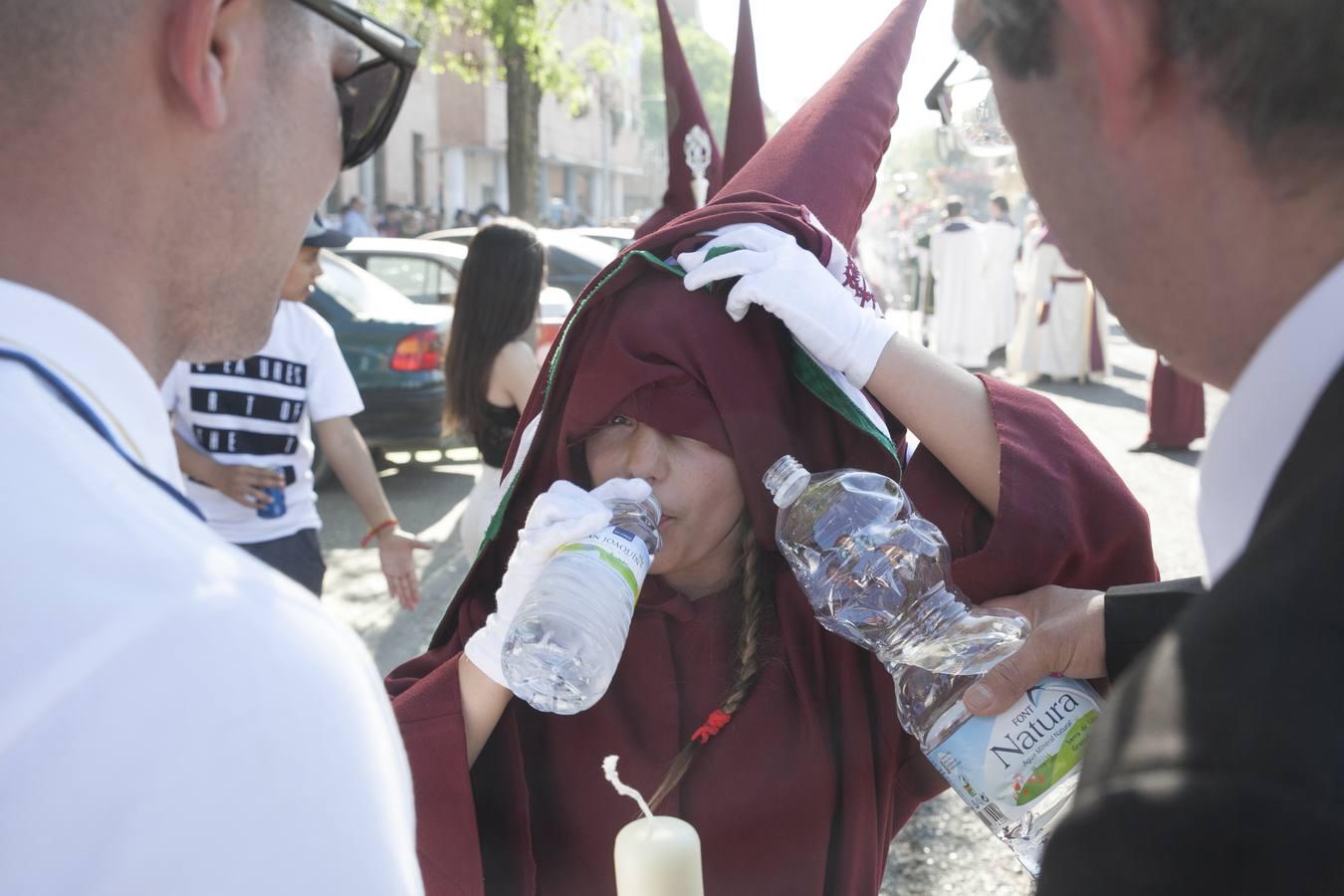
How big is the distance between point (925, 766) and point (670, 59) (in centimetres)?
256

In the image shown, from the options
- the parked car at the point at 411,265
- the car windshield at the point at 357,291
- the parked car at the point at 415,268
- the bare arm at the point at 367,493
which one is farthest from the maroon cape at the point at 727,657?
the parked car at the point at 415,268

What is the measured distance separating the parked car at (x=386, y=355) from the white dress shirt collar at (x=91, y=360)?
24.2 feet

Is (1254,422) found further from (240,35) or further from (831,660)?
(831,660)

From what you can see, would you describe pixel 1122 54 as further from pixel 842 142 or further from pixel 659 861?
pixel 842 142

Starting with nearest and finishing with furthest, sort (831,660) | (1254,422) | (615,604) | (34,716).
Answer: (34,716), (1254,422), (615,604), (831,660)

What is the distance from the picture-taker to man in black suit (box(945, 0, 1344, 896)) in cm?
63

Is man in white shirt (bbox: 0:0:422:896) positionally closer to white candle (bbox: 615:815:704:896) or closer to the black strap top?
white candle (bbox: 615:815:704:896)

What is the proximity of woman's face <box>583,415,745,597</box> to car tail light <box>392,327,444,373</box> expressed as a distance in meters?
6.41

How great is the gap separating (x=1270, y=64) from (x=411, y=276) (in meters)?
9.50

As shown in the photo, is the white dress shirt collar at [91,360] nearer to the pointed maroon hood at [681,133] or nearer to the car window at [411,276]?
the pointed maroon hood at [681,133]

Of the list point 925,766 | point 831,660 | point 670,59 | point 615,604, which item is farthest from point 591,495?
point 670,59

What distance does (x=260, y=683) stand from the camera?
2.33 feet

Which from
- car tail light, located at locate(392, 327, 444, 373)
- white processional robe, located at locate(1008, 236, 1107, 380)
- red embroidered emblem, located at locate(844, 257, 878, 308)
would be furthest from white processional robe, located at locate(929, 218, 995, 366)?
red embroidered emblem, located at locate(844, 257, 878, 308)

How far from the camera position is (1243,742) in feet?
2.06
